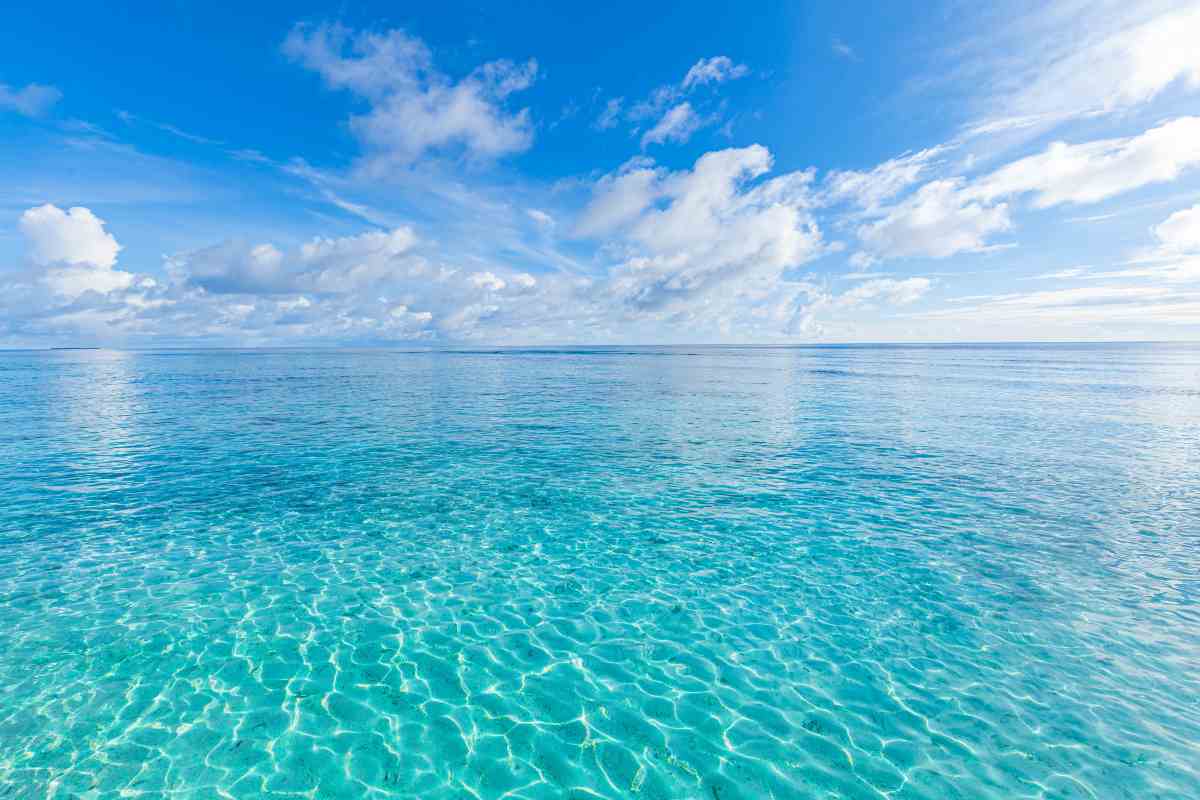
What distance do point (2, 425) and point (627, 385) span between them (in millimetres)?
60844

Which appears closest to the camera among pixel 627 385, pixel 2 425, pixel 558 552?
pixel 558 552

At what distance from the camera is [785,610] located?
1398 cm

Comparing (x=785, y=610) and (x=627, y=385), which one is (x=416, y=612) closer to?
(x=785, y=610)

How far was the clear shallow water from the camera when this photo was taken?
9117 mm

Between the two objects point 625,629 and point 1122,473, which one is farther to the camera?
point 1122,473

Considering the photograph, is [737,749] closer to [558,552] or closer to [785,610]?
[785,610]

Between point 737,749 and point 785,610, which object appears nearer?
point 737,749

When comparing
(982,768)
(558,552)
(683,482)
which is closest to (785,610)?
(982,768)

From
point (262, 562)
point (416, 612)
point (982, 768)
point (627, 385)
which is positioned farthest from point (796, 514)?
point (627, 385)

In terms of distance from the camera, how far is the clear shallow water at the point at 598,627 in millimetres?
9117

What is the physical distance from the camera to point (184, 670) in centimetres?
1128

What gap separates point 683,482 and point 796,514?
589cm

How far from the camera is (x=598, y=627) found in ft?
43.8

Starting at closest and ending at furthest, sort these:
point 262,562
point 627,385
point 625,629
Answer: point 625,629 → point 262,562 → point 627,385
